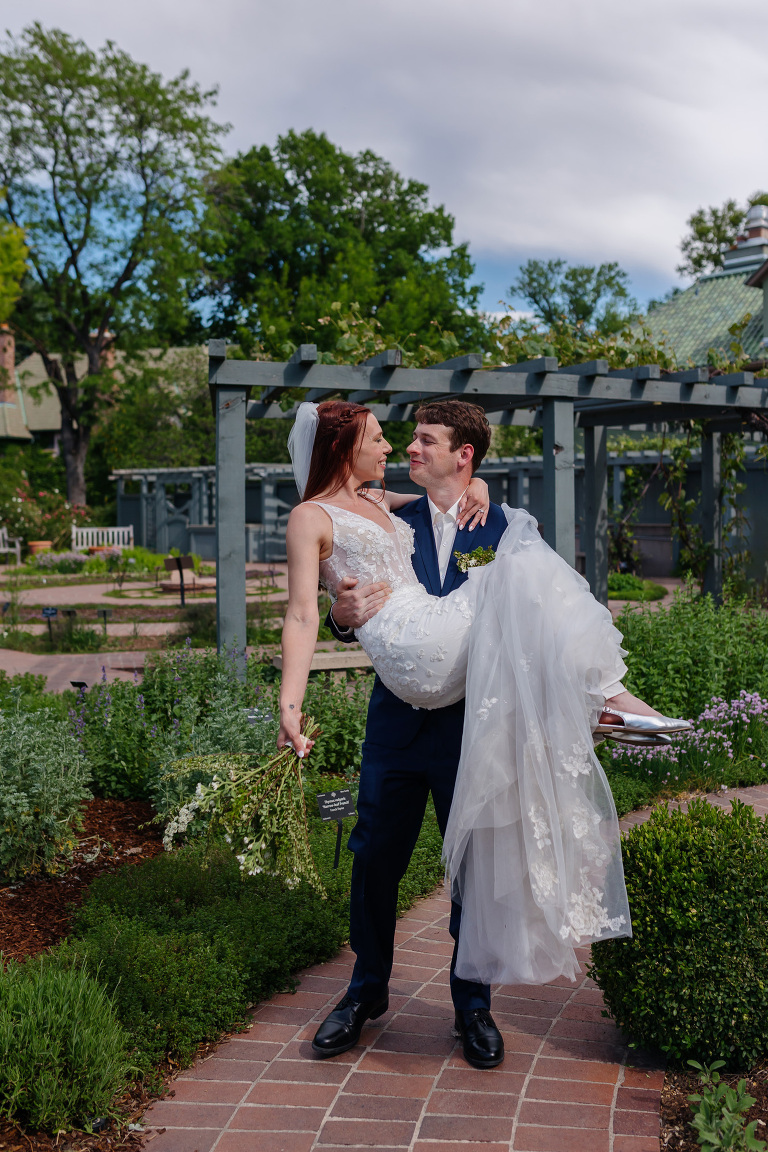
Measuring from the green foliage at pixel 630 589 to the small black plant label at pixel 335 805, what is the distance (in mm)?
11910

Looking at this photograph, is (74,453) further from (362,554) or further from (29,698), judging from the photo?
(362,554)

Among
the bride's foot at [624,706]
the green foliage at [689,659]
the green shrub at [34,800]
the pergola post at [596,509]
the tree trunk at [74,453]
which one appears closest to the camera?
the bride's foot at [624,706]

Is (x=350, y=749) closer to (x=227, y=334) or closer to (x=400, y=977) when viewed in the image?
(x=400, y=977)

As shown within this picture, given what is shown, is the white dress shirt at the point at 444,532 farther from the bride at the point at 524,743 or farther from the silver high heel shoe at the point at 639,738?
the silver high heel shoe at the point at 639,738

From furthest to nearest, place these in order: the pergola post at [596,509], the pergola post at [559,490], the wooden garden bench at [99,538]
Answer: the wooden garden bench at [99,538] < the pergola post at [596,509] < the pergola post at [559,490]

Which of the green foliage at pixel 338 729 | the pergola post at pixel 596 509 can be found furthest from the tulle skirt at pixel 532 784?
the pergola post at pixel 596 509

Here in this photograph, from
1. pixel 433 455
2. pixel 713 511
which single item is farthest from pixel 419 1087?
pixel 713 511

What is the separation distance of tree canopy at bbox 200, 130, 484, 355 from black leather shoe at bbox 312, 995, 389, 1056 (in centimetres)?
2688

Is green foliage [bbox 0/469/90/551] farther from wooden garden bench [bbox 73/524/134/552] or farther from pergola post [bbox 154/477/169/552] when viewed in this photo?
pergola post [bbox 154/477/169/552]

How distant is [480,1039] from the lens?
257 centimetres

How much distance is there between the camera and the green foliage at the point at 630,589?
1490 centimetres

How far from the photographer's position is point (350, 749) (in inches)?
212

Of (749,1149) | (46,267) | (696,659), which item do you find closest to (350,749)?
(696,659)

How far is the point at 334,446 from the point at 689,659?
3.82m
